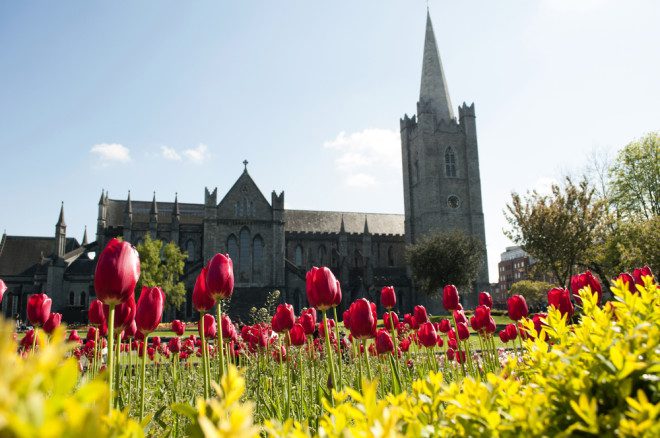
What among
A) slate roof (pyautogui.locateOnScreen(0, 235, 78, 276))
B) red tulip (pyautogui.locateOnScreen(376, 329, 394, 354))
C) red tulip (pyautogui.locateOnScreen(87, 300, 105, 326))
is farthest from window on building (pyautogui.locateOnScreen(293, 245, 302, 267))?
red tulip (pyautogui.locateOnScreen(87, 300, 105, 326))

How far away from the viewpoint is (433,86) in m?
54.8

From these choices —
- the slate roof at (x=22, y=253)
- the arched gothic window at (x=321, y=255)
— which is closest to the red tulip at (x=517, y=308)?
the arched gothic window at (x=321, y=255)

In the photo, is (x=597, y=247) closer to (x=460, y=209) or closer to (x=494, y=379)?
(x=460, y=209)

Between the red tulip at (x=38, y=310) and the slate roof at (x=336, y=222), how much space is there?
49.5 m

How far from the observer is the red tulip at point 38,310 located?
370 cm

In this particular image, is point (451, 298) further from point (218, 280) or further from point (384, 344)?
point (218, 280)

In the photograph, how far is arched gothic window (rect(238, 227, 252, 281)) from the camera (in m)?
43.3

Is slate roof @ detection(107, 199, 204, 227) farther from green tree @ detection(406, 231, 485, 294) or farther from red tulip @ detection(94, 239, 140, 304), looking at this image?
red tulip @ detection(94, 239, 140, 304)

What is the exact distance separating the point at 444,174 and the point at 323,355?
46611 mm

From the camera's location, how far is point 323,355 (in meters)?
7.65

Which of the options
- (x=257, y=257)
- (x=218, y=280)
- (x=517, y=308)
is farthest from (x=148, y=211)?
(x=218, y=280)

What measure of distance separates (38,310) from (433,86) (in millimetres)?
55552

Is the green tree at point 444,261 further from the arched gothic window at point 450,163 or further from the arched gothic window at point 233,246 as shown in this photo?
the arched gothic window at point 233,246

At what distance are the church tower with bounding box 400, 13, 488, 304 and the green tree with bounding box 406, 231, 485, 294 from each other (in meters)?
4.09
